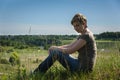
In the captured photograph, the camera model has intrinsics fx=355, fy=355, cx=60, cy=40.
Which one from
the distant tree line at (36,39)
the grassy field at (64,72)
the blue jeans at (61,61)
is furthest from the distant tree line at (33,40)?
the blue jeans at (61,61)

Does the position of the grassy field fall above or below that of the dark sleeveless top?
below

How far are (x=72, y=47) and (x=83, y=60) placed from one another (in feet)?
1.02

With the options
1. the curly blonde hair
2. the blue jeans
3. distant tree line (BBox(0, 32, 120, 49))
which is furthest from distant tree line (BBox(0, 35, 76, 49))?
the curly blonde hair

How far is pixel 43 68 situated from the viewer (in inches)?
263

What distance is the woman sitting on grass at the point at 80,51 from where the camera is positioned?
6441 mm

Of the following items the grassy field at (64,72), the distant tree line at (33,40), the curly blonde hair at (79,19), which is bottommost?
the grassy field at (64,72)

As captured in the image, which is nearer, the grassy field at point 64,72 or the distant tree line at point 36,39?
the grassy field at point 64,72

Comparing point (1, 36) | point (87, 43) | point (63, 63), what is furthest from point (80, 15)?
point (1, 36)

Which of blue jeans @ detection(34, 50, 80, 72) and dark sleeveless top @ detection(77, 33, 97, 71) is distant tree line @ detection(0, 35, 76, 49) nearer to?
blue jeans @ detection(34, 50, 80, 72)

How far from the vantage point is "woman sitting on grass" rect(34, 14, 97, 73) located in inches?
254

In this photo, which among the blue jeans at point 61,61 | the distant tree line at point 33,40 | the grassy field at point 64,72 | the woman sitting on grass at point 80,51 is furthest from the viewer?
the distant tree line at point 33,40

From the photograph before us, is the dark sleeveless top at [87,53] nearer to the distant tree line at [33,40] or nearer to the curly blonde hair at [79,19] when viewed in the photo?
the curly blonde hair at [79,19]

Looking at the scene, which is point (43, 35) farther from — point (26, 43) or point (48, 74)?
point (48, 74)

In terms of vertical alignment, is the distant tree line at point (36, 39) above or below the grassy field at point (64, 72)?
above
